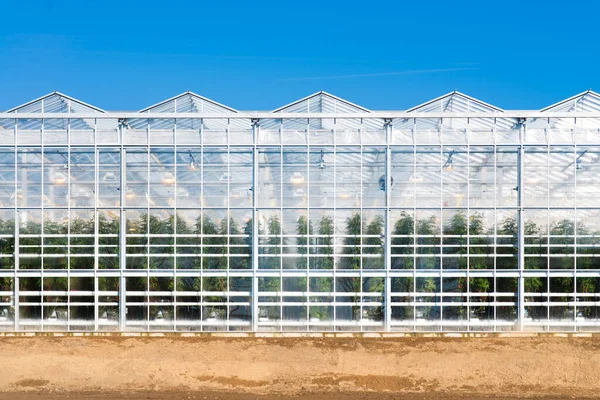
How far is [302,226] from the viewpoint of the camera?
72.1 ft

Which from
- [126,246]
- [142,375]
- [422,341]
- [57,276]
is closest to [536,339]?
[422,341]

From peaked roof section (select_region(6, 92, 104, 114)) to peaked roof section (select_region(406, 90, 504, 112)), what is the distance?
1524cm

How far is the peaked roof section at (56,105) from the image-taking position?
23.9 metres

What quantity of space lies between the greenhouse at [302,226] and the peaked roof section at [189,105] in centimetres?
210

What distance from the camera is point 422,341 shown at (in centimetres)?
2072

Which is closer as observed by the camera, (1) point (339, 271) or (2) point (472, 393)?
(2) point (472, 393)

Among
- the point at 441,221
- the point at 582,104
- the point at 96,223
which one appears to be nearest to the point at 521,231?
the point at 441,221

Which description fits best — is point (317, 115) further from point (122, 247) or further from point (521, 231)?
point (122, 247)

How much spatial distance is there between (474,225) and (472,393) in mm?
7373

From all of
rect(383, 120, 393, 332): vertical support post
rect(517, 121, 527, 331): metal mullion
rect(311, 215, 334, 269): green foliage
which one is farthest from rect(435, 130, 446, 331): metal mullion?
rect(311, 215, 334, 269): green foliage

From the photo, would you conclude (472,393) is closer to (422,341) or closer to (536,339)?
(422,341)

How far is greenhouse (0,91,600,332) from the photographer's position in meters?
21.7

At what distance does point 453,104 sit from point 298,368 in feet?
45.9

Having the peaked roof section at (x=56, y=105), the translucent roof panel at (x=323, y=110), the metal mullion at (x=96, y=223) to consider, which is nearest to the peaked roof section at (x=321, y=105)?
the translucent roof panel at (x=323, y=110)
